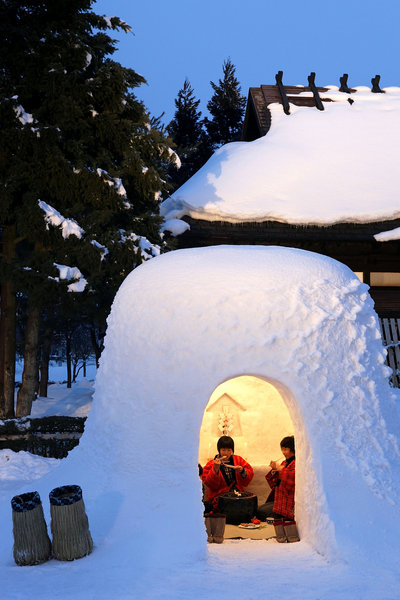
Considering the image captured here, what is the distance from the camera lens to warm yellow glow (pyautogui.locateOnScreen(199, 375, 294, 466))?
826 cm

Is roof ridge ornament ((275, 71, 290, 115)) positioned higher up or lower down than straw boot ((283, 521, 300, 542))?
higher up

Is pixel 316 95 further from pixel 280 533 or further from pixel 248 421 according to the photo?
pixel 280 533

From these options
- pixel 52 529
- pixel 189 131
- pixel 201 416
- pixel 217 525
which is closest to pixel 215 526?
pixel 217 525

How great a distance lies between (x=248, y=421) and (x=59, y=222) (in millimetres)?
4758

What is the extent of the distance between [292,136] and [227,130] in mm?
9802

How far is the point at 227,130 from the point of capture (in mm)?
23391

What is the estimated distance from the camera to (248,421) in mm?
8320

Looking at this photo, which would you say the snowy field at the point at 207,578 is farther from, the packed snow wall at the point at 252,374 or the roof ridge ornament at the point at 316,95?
the roof ridge ornament at the point at 316,95

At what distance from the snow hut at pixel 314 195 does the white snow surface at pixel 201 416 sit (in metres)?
5.62

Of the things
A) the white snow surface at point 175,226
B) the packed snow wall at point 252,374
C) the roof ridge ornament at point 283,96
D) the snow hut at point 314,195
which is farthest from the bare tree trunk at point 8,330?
the roof ridge ornament at point 283,96

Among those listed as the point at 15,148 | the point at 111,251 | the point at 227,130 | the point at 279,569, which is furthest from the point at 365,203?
the point at 227,130

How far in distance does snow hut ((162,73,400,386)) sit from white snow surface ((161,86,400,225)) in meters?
0.02

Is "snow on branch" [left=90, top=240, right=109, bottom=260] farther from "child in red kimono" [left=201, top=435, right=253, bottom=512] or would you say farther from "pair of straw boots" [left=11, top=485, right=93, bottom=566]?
"pair of straw boots" [left=11, top=485, right=93, bottom=566]

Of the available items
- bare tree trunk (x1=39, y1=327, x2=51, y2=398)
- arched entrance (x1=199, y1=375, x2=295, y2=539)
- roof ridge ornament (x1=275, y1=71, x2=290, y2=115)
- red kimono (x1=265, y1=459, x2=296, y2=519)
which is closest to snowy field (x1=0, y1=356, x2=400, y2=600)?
red kimono (x1=265, y1=459, x2=296, y2=519)
